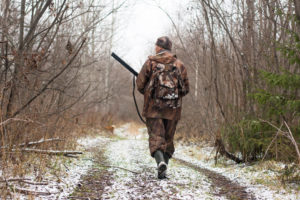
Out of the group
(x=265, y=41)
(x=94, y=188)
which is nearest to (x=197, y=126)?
(x=265, y=41)

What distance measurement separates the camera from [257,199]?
3.23m

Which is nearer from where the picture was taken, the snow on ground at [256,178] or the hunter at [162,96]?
the snow on ground at [256,178]

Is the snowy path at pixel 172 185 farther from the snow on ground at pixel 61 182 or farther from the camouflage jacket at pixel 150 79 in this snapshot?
the camouflage jacket at pixel 150 79

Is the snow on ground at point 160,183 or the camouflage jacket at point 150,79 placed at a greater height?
the camouflage jacket at point 150,79

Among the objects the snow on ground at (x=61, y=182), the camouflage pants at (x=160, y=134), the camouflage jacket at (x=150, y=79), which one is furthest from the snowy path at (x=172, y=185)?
the camouflage jacket at (x=150, y=79)

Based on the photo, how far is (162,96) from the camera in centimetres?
443

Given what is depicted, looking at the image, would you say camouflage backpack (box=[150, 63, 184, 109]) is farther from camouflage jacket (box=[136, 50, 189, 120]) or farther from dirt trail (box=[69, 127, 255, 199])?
dirt trail (box=[69, 127, 255, 199])

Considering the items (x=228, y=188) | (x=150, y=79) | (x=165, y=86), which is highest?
(x=150, y=79)

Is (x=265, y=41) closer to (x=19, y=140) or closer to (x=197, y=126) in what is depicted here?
(x=19, y=140)

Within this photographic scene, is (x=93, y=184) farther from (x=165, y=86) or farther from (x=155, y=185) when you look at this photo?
(x=165, y=86)

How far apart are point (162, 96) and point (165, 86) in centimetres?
16

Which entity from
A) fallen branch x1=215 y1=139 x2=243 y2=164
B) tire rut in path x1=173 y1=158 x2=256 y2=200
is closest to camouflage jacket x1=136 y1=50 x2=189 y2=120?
tire rut in path x1=173 y1=158 x2=256 y2=200

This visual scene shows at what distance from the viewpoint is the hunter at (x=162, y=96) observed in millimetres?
4422

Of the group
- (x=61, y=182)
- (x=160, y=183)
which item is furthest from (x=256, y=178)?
(x=61, y=182)
